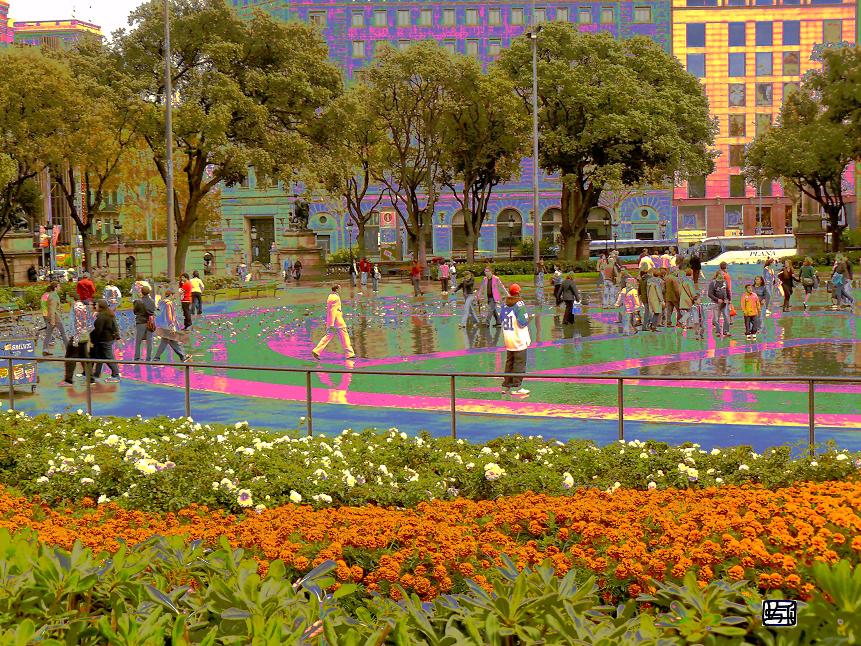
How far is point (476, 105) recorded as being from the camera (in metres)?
64.4

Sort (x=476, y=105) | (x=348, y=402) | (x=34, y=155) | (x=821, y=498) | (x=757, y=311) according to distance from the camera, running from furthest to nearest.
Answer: (x=476, y=105) → (x=34, y=155) → (x=757, y=311) → (x=348, y=402) → (x=821, y=498)

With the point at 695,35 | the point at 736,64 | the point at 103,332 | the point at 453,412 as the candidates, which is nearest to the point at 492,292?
the point at 103,332

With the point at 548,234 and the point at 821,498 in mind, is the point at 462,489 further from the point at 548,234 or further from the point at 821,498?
the point at 548,234

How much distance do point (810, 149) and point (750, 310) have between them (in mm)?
40688

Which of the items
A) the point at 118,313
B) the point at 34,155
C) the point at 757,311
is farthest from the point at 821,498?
the point at 34,155

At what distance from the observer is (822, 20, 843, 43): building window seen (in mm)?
97375

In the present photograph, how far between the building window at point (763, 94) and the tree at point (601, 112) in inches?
1284

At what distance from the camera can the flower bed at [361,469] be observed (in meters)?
10.4

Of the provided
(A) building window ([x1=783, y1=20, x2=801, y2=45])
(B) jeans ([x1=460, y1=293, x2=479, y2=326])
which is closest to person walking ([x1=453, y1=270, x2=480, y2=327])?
(B) jeans ([x1=460, y1=293, x2=479, y2=326])

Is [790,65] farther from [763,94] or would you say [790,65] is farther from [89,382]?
[89,382]

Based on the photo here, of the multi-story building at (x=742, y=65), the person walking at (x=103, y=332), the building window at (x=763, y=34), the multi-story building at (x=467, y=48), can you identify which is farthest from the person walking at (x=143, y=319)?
the building window at (x=763, y=34)

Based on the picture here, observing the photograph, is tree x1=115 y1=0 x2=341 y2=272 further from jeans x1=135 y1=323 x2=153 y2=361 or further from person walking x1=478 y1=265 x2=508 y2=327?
jeans x1=135 y1=323 x2=153 y2=361

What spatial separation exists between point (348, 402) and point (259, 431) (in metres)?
2.64

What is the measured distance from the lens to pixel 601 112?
63.4m
